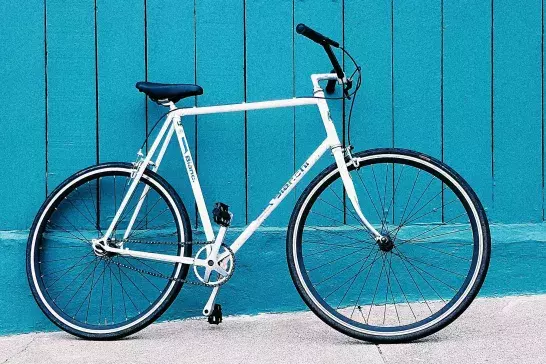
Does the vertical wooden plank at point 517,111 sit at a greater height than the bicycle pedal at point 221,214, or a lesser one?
greater

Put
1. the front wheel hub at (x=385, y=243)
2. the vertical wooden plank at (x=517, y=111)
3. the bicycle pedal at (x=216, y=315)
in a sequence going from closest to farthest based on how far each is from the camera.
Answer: the front wheel hub at (x=385, y=243) → the bicycle pedal at (x=216, y=315) → the vertical wooden plank at (x=517, y=111)

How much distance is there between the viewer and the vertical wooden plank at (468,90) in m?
4.00

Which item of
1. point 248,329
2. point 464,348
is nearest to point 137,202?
point 248,329

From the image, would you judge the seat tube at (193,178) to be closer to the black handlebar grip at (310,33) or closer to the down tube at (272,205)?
the down tube at (272,205)

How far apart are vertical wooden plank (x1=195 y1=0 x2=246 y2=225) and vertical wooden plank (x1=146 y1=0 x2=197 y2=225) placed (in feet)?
0.13

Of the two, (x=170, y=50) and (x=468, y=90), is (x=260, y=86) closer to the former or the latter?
(x=170, y=50)

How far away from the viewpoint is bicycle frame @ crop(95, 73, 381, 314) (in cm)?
354

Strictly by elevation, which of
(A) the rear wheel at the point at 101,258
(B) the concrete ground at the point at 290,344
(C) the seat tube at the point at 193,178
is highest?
(C) the seat tube at the point at 193,178

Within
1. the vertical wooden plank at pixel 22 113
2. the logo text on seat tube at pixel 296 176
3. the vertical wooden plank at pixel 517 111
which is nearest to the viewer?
the logo text on seat tube at pixel 296 176

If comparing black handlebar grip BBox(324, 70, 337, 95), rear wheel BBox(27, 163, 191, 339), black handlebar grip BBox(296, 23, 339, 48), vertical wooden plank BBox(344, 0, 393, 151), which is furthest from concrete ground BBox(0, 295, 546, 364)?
black handlebar grip BBox(296, 23, 339, 48)

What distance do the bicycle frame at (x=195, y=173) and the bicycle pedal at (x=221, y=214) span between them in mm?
34

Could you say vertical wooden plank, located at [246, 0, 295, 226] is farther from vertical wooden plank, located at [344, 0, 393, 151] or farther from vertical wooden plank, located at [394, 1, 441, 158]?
vertical wooden plank, located at [394, 1, 441, 158]

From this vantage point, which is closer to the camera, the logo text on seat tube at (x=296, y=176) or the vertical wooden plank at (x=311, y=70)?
the logo text on seat tube at (x=296, y=176)

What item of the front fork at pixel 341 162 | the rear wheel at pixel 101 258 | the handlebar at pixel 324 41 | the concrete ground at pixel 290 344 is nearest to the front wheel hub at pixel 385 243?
the front fork at pixel 341 162
